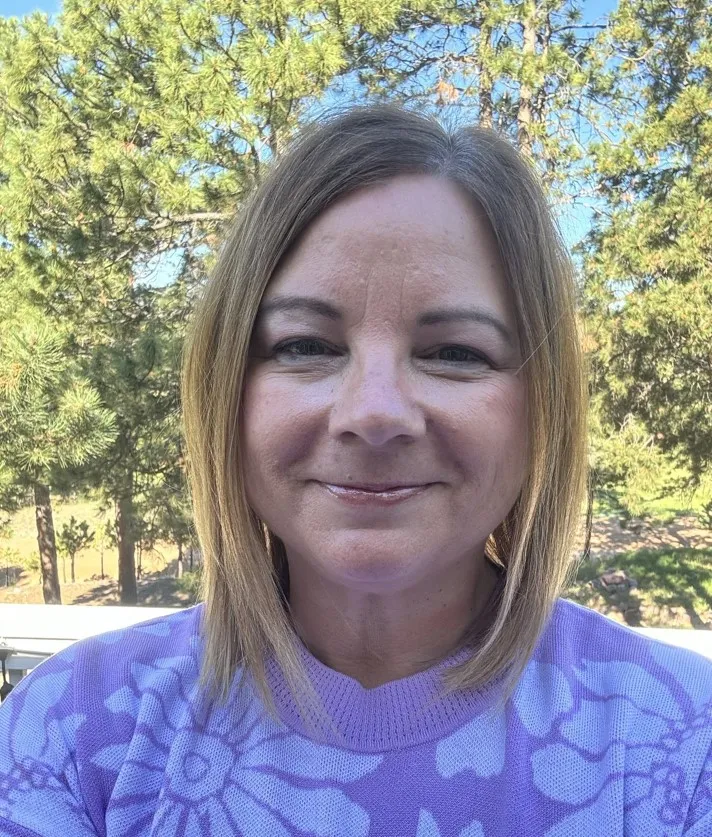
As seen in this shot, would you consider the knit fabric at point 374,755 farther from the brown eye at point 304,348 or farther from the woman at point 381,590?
the brown eye at point 304,348

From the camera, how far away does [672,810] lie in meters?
0.52

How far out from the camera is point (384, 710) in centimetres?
59

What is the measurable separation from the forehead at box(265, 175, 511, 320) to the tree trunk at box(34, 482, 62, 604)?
2831mm

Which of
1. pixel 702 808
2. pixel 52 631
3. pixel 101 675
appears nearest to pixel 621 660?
pixel 702 808

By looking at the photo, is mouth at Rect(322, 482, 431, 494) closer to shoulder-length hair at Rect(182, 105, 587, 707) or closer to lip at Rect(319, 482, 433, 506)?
lip at Rect(319, 482, 433, 506)

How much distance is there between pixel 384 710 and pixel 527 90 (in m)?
2.61

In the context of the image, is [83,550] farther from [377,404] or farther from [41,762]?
[377,404]

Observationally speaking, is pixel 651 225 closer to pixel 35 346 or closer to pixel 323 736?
pixel 35 346

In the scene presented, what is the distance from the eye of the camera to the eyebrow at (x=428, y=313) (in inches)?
20.9

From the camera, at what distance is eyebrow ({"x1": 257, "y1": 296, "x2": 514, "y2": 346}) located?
1.74ft

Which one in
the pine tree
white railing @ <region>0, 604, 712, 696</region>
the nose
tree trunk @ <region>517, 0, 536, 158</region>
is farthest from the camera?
the pine tree

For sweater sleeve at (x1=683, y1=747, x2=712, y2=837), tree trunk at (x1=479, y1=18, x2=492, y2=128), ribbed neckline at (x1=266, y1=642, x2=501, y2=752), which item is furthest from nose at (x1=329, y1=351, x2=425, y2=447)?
tree trunk at (x1=479, y1=18, x2=492, y2=128)

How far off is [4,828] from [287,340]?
17.7 inches

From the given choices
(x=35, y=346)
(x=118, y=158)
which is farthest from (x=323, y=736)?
(x=118, y=158)
